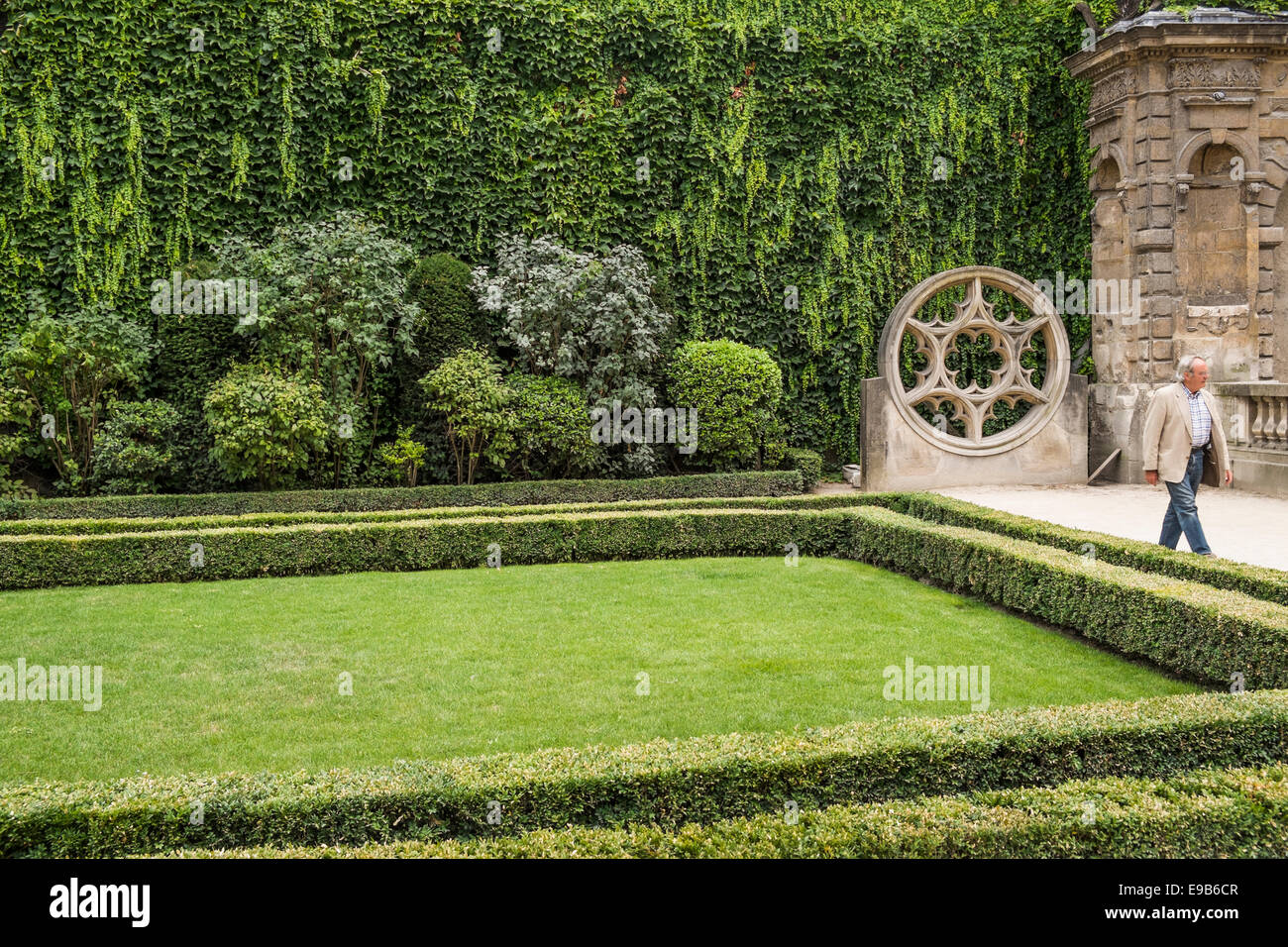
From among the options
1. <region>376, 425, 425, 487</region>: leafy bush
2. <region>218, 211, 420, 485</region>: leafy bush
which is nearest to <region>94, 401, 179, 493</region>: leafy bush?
<region>218, 211, 420, 485</region>: leafy bush

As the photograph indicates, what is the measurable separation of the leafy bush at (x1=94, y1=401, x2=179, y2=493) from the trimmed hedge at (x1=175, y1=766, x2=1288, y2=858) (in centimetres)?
975

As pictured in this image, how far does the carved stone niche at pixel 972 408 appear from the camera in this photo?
13.9m

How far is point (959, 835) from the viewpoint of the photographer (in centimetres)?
319

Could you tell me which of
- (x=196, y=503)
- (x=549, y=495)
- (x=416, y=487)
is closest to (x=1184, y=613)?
(x=549, y=495)

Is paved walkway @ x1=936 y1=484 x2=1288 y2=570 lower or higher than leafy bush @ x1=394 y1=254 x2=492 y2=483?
lower

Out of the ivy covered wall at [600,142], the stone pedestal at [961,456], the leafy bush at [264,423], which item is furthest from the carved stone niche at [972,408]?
the leafy bush at [264,423]

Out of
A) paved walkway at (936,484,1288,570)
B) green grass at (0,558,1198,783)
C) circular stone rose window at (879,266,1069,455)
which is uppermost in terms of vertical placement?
circular stone rose window at (879,266,1069,455)

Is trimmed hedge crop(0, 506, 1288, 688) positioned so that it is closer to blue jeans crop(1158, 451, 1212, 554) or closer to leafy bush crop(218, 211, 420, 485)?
blue jeans crop(1158, 451, 1212, 554)

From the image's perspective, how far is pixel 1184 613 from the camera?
564 centimetres

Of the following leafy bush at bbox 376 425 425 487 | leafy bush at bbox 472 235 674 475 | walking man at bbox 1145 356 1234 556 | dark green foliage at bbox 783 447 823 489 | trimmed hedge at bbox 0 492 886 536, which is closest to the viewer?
walking man at bbox 1145 356 1234 556

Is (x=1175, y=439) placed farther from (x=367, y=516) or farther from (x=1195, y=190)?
(x=1195, y=190)

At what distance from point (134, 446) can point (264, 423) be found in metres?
1.75

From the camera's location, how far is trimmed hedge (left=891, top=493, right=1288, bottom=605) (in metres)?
6.23
